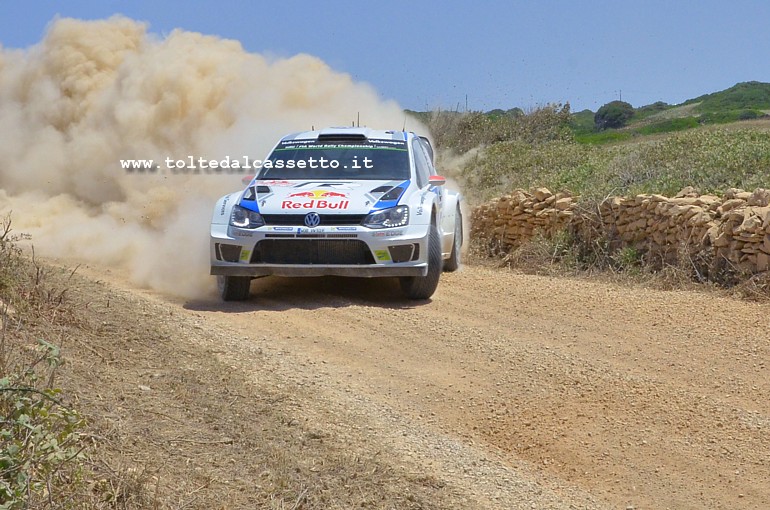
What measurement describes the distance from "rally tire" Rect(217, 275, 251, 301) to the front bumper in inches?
7.9

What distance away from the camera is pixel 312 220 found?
29.2ft

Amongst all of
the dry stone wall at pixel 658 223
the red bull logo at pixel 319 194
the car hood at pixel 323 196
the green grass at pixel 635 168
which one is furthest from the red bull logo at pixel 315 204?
the green grass at pixel 635 168

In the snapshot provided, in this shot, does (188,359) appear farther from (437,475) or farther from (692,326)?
(692,326)

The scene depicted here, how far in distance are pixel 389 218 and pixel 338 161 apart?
143 centimetres

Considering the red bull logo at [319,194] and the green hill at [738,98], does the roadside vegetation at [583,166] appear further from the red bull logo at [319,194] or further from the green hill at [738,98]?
the green hill at [738,98]

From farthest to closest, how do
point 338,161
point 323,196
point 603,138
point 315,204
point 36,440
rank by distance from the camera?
point 603,138
point 338,161
point 323,196
point 315,204
point 36,440

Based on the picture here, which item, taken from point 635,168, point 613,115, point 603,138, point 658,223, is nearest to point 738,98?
point 613,115

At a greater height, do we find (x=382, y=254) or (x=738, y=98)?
(x=738, y=98)

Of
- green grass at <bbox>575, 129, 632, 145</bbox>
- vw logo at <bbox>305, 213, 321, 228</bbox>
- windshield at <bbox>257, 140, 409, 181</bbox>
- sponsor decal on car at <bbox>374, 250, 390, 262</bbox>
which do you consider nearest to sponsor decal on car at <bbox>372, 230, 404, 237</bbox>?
sponsor decal on car at <bbox>374, 250, 390, 262</bbox>

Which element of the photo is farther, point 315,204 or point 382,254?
point 315,204

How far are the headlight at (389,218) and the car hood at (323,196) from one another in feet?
0.21

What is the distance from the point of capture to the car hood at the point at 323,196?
8992mm

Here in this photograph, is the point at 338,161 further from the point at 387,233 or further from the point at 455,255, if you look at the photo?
the point at 455,255

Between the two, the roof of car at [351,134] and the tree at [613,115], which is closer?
the roof of car at [351,134]
